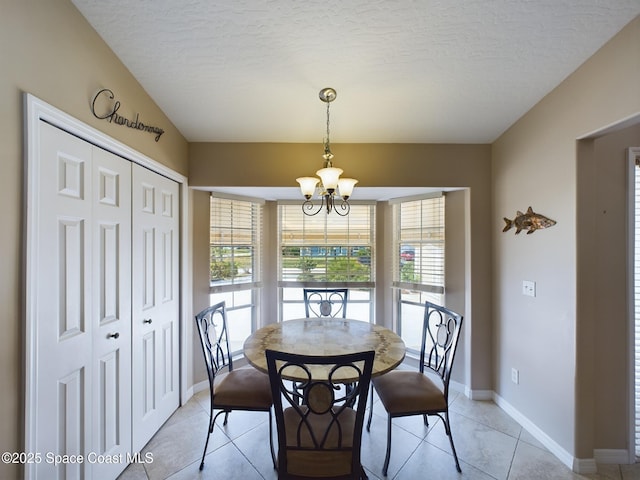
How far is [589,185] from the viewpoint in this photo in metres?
1.81

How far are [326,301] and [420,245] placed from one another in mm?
1283

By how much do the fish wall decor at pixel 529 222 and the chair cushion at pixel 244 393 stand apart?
2465 millimetres

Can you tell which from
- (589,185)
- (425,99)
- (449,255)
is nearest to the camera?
(589,185)

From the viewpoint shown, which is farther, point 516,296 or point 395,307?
point 395,307

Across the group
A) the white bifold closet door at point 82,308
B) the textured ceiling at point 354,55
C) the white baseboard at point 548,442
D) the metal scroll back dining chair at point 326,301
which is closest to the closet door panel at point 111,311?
the white bifold closet door at point 82,308

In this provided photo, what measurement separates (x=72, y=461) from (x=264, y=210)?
2.58 meters

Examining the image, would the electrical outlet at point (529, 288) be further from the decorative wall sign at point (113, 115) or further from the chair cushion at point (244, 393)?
the decorative wall sign at point (113, 115)

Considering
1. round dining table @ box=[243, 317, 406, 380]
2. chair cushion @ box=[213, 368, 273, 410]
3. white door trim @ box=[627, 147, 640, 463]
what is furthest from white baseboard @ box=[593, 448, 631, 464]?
chair cushion @ box=[213, 368, 273, 410]

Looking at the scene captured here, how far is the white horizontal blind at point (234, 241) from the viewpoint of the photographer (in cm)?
292

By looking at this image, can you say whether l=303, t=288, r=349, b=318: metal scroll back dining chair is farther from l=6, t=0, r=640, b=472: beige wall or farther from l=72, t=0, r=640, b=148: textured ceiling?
l=72, t=0, r=640, b=148: textured ceiling

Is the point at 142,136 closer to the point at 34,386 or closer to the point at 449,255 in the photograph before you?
the point at 34,386

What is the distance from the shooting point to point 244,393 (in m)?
1.85

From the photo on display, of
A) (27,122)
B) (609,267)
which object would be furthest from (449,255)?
(27,122)

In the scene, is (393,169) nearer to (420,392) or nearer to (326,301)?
(326,301)
